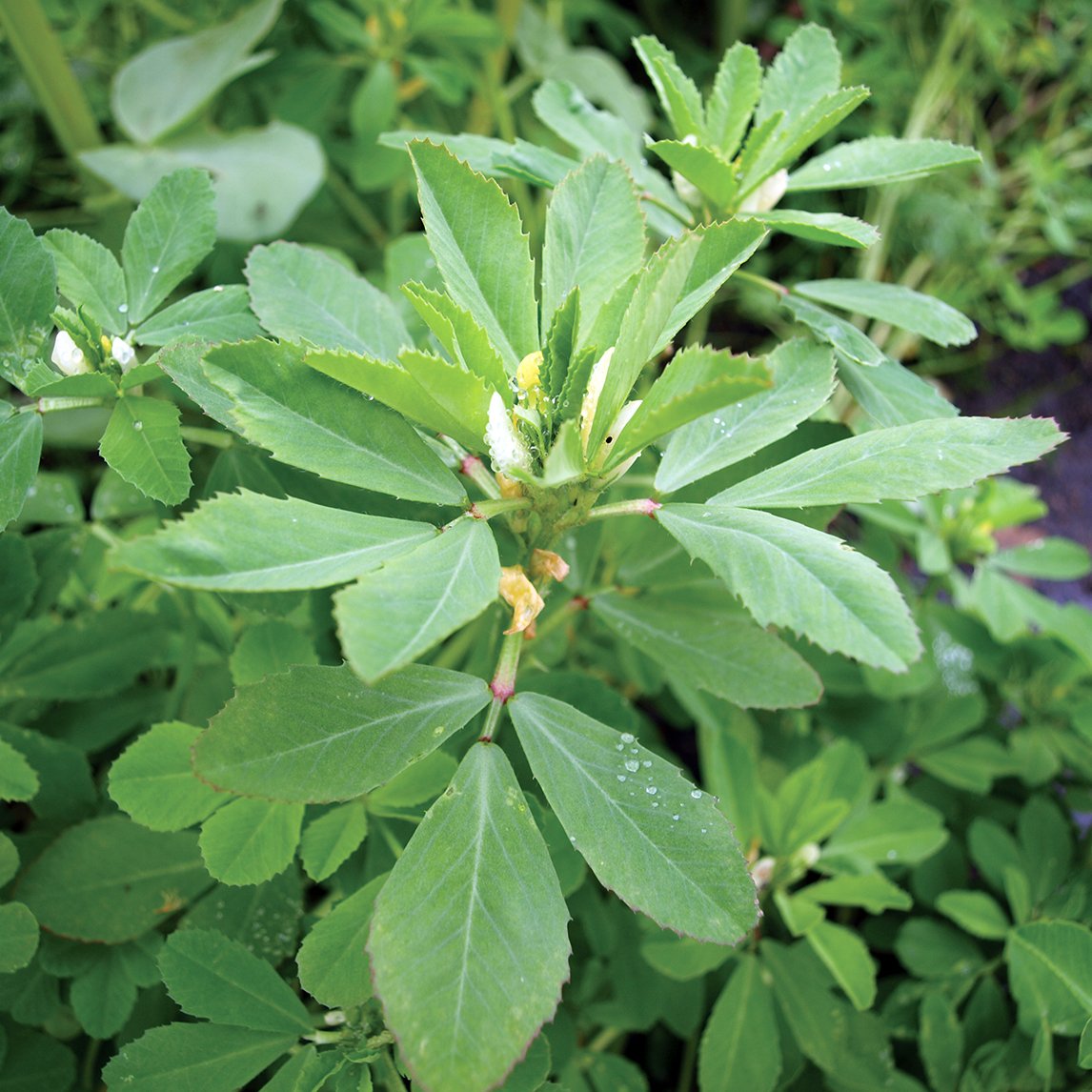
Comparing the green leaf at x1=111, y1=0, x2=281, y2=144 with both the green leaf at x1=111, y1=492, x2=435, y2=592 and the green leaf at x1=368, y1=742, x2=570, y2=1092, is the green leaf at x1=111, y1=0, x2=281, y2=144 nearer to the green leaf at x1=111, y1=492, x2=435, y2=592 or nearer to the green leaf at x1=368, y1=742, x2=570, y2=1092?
the green leaf at x1=111, y1=492, x2=435, y2=592

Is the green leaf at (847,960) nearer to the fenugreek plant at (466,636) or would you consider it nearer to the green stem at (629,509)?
the fenugreek plant at (466,636)

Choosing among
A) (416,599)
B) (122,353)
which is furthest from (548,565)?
(122,353)

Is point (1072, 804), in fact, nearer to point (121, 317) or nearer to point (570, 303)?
point (570, 303)

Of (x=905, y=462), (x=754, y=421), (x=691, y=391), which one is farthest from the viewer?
(x=754, y=421)

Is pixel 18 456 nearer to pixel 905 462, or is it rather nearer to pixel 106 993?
pixel 106 993

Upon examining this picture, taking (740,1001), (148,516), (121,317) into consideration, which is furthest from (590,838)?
(148,516)

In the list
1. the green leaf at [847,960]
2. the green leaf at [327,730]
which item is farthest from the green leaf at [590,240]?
the green leaf at [847,960]
